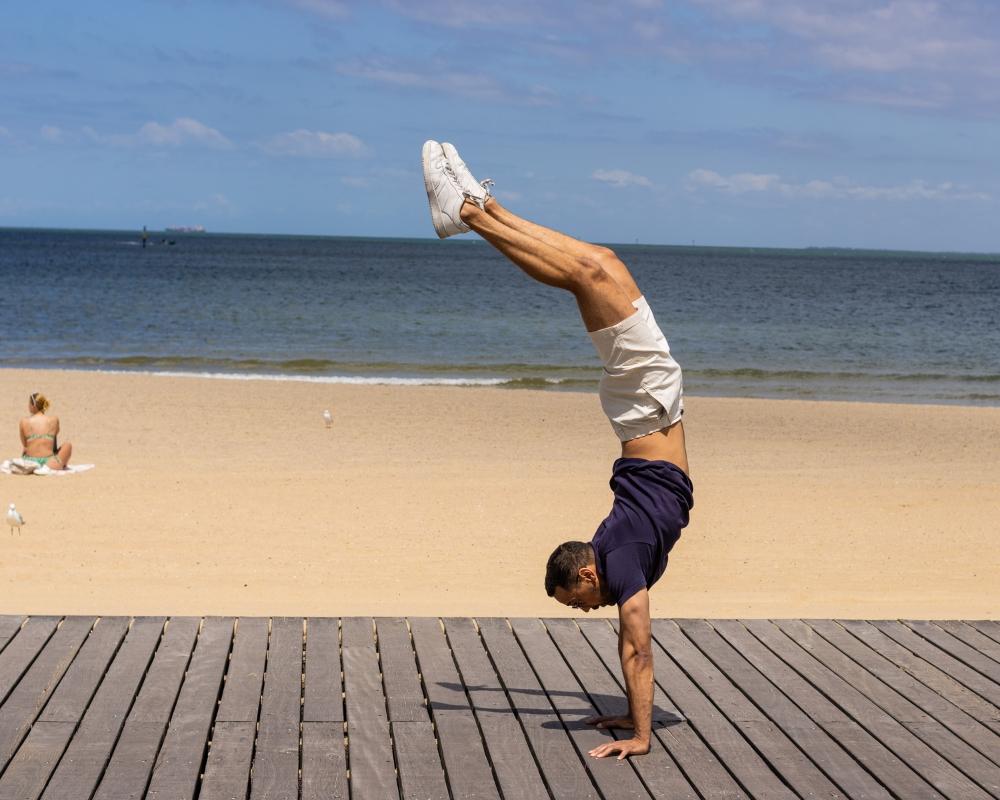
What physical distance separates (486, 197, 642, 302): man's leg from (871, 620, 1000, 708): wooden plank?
97.9 inches

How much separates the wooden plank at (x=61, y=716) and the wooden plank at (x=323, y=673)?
2.93ft

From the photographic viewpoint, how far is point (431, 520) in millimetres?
10648

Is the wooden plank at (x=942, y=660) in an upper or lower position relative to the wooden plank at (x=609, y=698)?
lower

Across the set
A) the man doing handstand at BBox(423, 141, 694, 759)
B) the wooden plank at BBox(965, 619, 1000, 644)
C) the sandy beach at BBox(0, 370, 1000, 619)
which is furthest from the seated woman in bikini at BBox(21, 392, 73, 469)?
the wooden plank at BBox(965, 619, 1000, 644)

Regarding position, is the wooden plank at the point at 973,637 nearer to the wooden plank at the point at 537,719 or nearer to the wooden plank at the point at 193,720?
the wooden plank at the point at 537,719

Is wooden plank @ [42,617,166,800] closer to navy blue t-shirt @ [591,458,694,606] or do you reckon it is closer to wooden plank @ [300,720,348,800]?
wooden plank @ [300,720,348,800]

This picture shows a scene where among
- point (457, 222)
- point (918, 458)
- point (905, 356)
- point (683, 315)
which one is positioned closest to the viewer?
point (457, 222)

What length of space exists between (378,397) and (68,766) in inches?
672

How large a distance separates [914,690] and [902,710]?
0.30m

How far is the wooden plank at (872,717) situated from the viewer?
4.25m

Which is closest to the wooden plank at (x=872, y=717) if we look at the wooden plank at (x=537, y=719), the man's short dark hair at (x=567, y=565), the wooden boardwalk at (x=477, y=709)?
the wooden boardwalk at (x=477, y=709)

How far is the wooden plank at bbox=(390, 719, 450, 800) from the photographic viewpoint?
Answer: 408 cm

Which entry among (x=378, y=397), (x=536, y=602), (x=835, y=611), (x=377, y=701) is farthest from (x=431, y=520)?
(x=378, y=397)

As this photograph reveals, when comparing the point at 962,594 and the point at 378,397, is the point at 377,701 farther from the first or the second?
the point at 378,397
